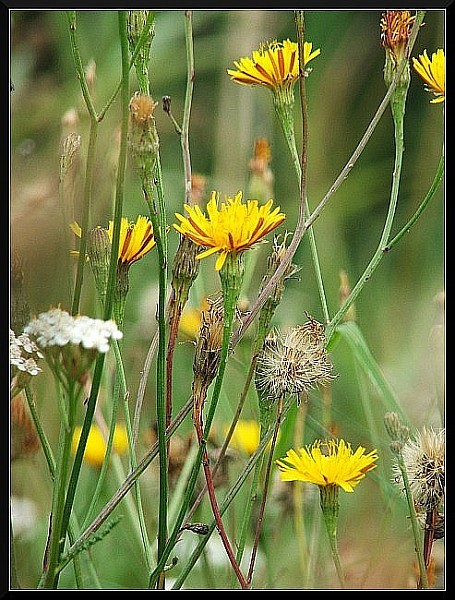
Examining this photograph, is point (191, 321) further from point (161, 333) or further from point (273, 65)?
point (273, 65)

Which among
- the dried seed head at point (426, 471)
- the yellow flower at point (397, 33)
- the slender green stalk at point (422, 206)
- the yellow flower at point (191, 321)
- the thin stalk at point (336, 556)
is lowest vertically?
A: the thin stalk at point (336, 556)

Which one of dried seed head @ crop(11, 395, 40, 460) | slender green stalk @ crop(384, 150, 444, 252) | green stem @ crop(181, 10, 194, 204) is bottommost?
dried seed head @ crop(11, 395, 40, 460)

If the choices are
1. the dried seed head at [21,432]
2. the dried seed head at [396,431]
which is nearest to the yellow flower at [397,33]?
the dried seed head at [396,431]

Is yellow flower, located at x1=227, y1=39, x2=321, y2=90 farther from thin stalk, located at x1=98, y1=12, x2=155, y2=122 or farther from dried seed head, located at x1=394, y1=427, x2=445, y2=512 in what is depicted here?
dried seed head, located at x1=394, y1=427, x2=445, y2=512

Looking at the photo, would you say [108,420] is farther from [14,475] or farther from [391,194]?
[391,194]

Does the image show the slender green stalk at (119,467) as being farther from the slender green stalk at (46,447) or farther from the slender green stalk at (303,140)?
the slender green stalk at (303,140)

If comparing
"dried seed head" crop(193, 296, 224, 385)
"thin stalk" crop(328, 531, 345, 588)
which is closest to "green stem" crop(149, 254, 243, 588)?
"dried seed head" crop(193, 296, 224, 385)

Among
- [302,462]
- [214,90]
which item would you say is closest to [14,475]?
[302,462]
